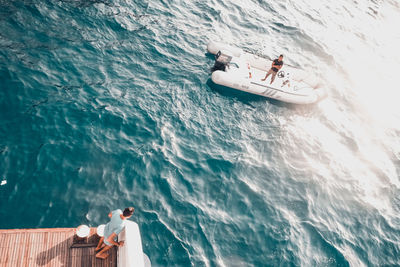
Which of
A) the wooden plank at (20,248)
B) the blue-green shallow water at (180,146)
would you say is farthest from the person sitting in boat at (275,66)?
the wooden plank at (20,248)

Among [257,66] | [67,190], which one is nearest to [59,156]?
[67,190]

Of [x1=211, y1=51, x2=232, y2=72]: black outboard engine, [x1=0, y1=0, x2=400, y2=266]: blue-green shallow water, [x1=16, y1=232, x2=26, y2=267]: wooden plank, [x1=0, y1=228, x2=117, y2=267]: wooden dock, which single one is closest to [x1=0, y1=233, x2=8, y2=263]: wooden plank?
[x1=0, y1=228, x2=117, y2=267]: wooden dock

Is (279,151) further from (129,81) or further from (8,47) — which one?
(8,47)

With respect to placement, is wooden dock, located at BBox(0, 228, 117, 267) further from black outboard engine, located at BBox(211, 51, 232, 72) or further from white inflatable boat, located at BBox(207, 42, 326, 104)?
black outboard engine, located at BBox(211, 51, 232, 72)

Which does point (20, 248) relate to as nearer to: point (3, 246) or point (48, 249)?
point (3, 246)

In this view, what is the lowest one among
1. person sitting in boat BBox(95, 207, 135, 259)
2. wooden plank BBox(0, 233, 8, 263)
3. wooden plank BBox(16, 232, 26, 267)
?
wooden plank BBox(0, 233, 8, 263)

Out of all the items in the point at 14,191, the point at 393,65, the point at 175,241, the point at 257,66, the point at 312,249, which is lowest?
the point at 14,191

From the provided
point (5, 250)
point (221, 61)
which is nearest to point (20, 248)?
point (5, 250)
